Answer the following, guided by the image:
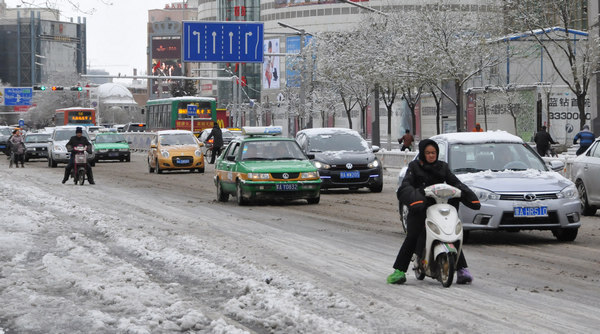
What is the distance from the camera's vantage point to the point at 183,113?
61.4 metres

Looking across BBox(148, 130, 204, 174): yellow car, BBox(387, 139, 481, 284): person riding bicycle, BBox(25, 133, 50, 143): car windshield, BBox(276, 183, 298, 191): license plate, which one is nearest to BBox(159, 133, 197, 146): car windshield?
BBox(148, 130, 204, 174): yellow car

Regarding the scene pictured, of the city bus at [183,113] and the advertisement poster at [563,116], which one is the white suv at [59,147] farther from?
the advertisement poster at [563,116]

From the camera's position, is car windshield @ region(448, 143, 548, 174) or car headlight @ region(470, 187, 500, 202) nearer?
car headlight @ region(470, 187, 500, 202)

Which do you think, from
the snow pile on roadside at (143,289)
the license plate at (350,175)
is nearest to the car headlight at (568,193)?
the snow pile on roadside at (143,289)

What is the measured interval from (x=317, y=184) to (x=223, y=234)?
6506 millimetres

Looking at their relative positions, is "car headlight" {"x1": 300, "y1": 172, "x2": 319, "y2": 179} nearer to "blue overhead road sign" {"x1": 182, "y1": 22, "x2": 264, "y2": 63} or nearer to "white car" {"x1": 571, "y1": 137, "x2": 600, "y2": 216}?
"white car" {"x1": 571, "y1": 137, "x2": 600, "y2": 216}

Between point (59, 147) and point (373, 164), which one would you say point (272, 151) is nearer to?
point (373, 164)

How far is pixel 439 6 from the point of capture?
5122 centimetres

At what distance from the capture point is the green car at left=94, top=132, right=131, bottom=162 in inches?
2025

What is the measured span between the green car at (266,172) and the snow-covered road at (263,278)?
2.22 meters

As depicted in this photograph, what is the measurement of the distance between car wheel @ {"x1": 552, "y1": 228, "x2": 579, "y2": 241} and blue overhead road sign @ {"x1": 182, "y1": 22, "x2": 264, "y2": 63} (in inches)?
1280

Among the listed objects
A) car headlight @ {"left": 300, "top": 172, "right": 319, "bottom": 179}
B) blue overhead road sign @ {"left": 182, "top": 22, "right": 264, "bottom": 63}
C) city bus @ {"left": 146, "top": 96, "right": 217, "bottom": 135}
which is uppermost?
blue overhead road sign @ {"left": 182, "top": 22, "right": 264, "bottom": 63}

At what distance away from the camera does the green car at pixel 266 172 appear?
818 inches

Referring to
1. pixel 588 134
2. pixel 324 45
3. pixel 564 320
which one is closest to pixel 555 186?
pixel 564 320
